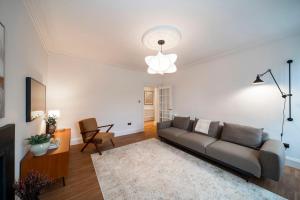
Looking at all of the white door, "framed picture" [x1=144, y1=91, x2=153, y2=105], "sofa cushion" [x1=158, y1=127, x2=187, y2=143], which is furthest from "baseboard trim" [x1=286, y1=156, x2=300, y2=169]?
"framed picture" [x1=144, y1=91, x2=153, y2=105]

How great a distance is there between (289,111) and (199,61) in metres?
2.41

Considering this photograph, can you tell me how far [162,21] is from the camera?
192 cm

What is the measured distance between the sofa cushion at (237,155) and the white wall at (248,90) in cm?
94

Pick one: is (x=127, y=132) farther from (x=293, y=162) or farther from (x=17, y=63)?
(x=293, y=162)

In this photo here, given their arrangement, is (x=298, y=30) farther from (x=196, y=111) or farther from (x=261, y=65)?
(x=196, y=111)

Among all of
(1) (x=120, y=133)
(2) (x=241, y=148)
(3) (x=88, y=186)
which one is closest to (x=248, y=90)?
(2) (x=241, y=148)

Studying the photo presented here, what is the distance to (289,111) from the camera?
8.02 ft

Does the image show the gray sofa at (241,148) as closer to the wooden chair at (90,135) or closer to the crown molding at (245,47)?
the wooden chair at (90,135)

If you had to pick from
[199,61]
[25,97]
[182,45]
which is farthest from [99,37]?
[199,61]

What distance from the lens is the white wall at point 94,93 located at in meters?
3.33

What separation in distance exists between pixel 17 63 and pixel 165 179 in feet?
8.80

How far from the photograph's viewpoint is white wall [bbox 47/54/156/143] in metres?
3.33

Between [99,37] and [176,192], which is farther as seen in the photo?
[99,37]

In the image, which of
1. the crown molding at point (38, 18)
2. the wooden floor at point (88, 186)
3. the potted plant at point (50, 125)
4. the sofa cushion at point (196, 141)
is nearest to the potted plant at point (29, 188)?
the wooden floor at point (88, 186)
